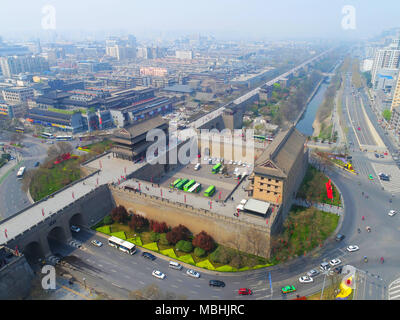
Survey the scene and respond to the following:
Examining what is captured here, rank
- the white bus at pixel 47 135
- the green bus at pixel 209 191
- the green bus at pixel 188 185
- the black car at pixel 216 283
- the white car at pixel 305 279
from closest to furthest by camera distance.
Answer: the black car at pixel 216 283
the white car at pixel 305 279
the green bus at pixel 209 191
the green bus at pixel 188 185
the white bus at pixel 47 135

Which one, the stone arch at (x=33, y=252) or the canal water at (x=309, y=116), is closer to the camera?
the stone arch at (x=33, y=252)

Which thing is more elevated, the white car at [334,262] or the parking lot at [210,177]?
the parking lot at [210,177]

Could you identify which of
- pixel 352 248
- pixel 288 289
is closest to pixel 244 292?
pixel 288 289

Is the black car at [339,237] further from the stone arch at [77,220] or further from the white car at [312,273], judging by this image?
the stone arch at [77,220]

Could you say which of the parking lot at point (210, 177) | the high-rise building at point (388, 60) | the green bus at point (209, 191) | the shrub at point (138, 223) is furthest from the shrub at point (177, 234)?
the high-rise building at point (388, 60)

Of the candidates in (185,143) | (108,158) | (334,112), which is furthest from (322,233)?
(334,112)

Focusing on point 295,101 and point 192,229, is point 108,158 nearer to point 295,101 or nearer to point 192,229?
point 192,229

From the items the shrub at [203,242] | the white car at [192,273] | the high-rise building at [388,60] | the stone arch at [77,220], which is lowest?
the white car at [192,273]

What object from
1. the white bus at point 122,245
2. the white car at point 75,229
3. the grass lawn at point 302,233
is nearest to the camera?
the grass lawn at point 302,233
